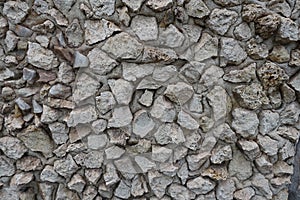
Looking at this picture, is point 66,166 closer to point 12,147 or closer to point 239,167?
point 12,147

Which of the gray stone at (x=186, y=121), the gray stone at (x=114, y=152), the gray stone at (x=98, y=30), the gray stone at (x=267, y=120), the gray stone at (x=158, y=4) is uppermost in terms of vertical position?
the gray stone at (x=158, y=4)

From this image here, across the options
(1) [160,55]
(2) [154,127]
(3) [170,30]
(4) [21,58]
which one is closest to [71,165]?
(2) [154,127]

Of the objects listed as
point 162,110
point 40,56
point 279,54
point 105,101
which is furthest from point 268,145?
point 40,56

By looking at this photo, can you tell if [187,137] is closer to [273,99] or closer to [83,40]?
[273,99]

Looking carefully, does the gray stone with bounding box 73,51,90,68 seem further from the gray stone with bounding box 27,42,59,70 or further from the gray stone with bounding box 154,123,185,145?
the gray stone with bounding box 154,123,185,145

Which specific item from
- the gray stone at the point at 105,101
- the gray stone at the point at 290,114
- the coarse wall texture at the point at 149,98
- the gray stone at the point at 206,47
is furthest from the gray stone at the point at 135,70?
the gray stone at the point at 290,114

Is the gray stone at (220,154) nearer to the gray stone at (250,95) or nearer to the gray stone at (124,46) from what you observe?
the gray stone at (250,95)

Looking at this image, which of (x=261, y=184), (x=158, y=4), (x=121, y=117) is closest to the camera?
(x=158, y=4)

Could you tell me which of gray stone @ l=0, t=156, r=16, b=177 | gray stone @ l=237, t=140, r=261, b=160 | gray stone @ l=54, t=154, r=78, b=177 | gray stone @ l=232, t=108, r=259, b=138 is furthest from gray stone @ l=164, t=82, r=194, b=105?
gray stone @ l=0, t=156, r=16, b=177
